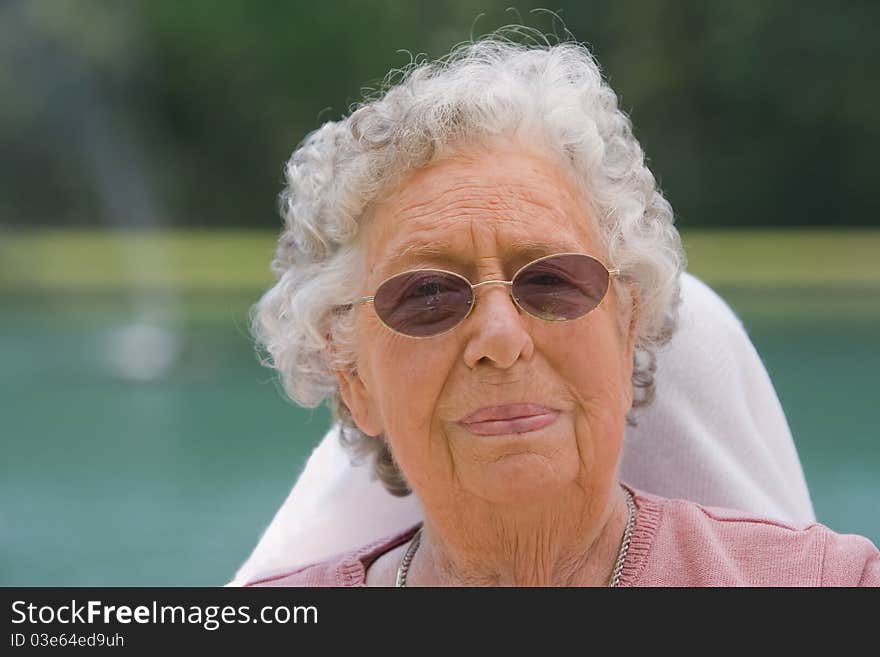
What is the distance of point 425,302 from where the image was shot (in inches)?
55.7

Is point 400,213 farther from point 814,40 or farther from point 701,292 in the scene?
point 814,40

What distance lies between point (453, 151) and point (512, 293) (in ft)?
0.72

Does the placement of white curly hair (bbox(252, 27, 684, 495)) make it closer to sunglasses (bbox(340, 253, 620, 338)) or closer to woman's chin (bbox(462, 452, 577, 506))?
sunglasses (bbox(340, 253, 620, 338))

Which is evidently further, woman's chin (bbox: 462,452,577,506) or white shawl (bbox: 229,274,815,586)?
white shawl (bbox: 229,274,815,586)

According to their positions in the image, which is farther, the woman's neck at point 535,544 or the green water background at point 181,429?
the green water background at point 181,429

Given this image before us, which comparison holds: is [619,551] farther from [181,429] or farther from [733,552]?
[181,429]

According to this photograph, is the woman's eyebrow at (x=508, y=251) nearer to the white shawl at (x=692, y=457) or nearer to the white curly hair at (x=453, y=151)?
the white curly hair at (x=453, y=151)

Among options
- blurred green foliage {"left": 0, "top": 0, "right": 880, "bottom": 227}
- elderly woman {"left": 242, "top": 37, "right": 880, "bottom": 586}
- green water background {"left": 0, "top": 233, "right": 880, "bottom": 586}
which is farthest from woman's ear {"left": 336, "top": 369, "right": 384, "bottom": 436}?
blurred green foliage {"left": 0, "top": 0, "right": 880, "bottom": 227}

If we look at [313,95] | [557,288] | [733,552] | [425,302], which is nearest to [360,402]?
[425,302]

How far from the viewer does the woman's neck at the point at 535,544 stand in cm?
146

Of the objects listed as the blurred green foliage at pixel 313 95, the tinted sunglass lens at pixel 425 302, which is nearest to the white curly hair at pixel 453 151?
the tinted sunglass lens at pixel 425 302

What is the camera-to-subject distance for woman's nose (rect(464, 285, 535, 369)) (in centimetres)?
136

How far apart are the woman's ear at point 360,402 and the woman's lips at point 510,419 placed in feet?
0.78

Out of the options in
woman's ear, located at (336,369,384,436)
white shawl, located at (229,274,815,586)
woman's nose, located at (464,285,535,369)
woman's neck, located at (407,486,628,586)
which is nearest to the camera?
woman's nose, located at (464,285,535,369)
